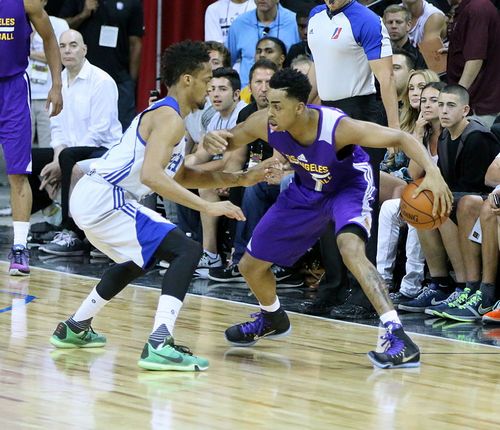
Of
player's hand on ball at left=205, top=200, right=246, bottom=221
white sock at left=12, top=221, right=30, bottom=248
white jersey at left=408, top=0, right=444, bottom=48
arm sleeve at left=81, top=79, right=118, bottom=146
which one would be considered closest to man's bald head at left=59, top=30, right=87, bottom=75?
arm sleeve at left=81, top=79, right=118, bottom=146

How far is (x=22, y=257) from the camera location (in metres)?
8.11

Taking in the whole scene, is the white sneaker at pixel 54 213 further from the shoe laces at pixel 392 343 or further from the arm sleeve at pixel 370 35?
the shoe laces at pixel 392 343

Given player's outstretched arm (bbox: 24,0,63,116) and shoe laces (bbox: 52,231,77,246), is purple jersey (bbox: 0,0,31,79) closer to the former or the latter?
player's outstretched arm (bbox: 24,0,63,116)

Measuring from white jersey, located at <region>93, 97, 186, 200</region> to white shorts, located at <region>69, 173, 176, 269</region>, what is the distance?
42mm

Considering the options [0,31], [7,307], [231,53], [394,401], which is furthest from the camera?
[231,53]

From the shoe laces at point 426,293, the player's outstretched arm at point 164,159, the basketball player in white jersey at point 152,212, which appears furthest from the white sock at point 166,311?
the shoe laces at point 426,293

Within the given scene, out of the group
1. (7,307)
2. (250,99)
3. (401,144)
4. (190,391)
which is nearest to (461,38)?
(250,99)

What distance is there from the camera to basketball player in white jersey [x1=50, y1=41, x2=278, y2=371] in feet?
16.9

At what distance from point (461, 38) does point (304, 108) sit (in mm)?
3448

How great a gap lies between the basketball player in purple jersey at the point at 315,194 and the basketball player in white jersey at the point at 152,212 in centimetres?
30

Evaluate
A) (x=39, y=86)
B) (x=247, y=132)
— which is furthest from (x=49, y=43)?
(x=39, y=86)

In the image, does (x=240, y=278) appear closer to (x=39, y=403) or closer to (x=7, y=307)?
(x=7, y=307)

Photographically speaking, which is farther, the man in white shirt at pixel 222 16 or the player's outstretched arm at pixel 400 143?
the man in white shirt at pixel 222 16

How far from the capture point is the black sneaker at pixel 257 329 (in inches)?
235
